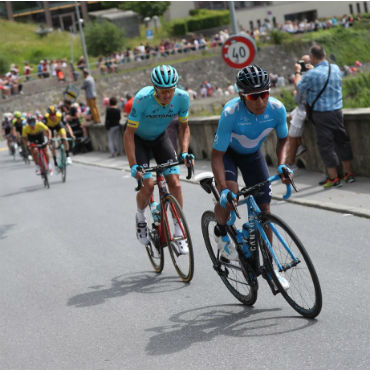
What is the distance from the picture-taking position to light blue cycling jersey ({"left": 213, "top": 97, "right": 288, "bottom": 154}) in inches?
244

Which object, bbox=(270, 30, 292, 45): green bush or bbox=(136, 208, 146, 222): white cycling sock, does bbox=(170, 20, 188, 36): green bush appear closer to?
bbox=(270, 30, 292, 45): green bush

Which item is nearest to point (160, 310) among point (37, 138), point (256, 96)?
point (256, 96)

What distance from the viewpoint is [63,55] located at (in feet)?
312

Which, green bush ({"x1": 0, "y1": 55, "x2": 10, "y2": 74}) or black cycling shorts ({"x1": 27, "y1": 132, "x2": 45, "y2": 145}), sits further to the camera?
green bush ({"x1": 0, "y1": 55, "x2": 10, "y2": 74})

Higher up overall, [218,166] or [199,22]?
[199,22]

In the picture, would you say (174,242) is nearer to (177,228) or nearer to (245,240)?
(177,228)

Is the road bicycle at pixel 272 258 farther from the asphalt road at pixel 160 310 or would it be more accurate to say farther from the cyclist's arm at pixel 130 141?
the cyclist's arm at pixel 130 141

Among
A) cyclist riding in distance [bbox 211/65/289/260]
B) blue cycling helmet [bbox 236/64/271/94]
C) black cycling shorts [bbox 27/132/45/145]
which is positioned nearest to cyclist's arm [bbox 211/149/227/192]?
cyclist riding in distance [bbox 211/65/289/260]

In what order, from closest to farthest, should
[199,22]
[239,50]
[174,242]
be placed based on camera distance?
[174,242] → [239,50] → [199,22]

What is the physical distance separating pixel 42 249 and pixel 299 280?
5.97m

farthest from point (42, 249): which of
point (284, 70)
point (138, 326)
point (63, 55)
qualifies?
point (63, 55)

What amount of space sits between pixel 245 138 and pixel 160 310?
1.74 meters

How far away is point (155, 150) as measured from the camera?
852 cm

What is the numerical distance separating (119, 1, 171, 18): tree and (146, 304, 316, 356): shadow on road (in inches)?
3899
